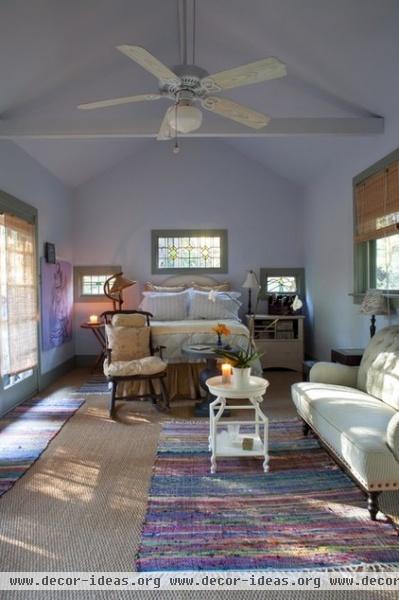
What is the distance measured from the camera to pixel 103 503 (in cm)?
233

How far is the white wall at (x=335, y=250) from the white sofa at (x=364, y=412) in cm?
65

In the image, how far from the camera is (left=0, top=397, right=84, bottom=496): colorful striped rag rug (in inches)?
109

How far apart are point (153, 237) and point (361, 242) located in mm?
3254

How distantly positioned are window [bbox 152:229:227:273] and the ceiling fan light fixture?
3.72m

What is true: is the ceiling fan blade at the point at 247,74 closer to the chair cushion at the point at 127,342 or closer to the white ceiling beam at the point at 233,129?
the white ceiling beam at the point at 233,129

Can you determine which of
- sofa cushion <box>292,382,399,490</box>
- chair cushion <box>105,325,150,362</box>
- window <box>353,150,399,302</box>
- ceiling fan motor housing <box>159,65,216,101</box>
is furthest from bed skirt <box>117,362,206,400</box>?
ceiling fan motor housing <box>159,65,216,101</box>

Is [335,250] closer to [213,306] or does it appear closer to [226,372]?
[213,306]

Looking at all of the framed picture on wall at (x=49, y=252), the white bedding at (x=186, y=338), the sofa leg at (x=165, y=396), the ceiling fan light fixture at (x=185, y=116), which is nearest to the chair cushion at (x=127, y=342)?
the white bedding at (x=186, y=338)

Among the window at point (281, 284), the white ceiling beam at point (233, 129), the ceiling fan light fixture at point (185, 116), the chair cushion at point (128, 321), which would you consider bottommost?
the chair cushion at point (128, 321)

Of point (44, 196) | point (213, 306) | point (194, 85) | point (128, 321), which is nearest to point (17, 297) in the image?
point (128, 321)

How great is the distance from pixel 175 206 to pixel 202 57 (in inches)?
93.8

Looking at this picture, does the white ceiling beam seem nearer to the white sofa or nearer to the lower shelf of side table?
the white sofa

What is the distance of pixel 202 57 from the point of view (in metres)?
4.20

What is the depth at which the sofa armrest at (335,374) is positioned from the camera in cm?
331
